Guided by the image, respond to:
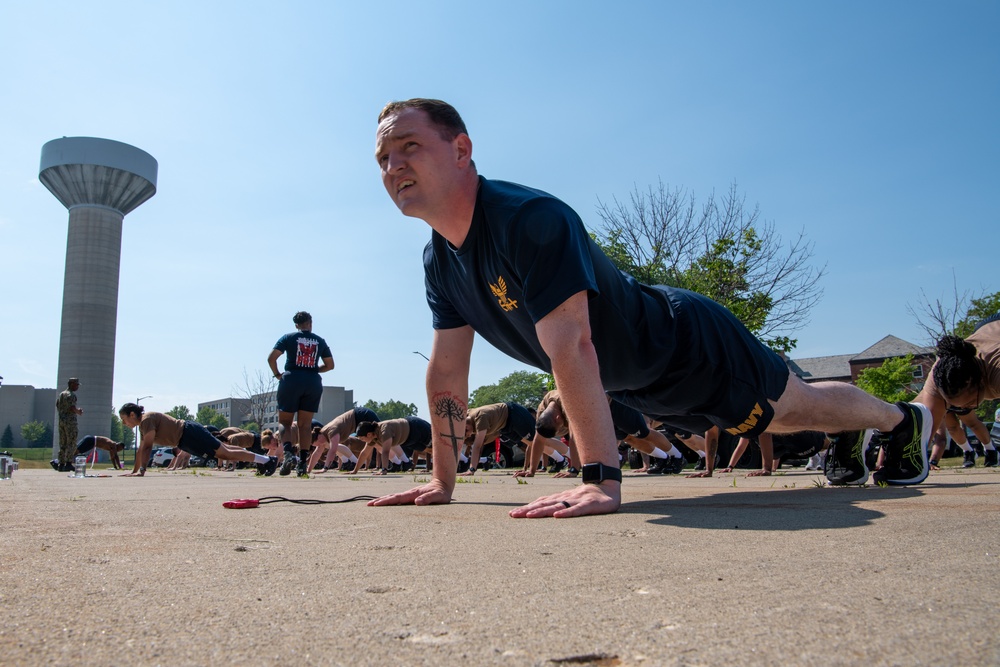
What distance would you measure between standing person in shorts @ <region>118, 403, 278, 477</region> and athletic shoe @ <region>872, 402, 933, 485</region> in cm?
1025

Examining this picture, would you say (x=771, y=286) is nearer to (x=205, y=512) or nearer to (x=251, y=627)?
(x=205, y=512)

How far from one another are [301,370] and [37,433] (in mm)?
105986

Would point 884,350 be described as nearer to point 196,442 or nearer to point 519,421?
point 519,421

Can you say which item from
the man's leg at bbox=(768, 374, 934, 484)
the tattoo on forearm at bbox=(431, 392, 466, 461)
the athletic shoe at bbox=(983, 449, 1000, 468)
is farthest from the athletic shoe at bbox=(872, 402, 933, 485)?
the athletic shoe at bbox=(983, 449, 1000, 468)

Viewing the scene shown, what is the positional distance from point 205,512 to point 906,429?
11.5 ft

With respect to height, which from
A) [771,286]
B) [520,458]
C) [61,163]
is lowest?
[520,458]

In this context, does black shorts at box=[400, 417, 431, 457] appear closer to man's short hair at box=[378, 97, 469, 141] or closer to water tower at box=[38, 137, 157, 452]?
man's short hair at box=[378, 97, 469, 141]

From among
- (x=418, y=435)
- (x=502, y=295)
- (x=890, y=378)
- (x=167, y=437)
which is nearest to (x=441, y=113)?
(x=502, y=295)

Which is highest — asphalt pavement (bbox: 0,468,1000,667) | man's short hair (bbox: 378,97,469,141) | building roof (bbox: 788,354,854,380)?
building roof (bbox: 788,354,854,380)

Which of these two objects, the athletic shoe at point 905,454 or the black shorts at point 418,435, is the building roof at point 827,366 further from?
the athletic shoe at point 905,454

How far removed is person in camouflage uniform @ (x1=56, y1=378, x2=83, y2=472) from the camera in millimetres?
14570

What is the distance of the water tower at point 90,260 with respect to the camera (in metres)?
68.6

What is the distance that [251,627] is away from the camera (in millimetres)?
904

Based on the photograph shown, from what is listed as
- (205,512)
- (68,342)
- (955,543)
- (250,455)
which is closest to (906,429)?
(955,543)
